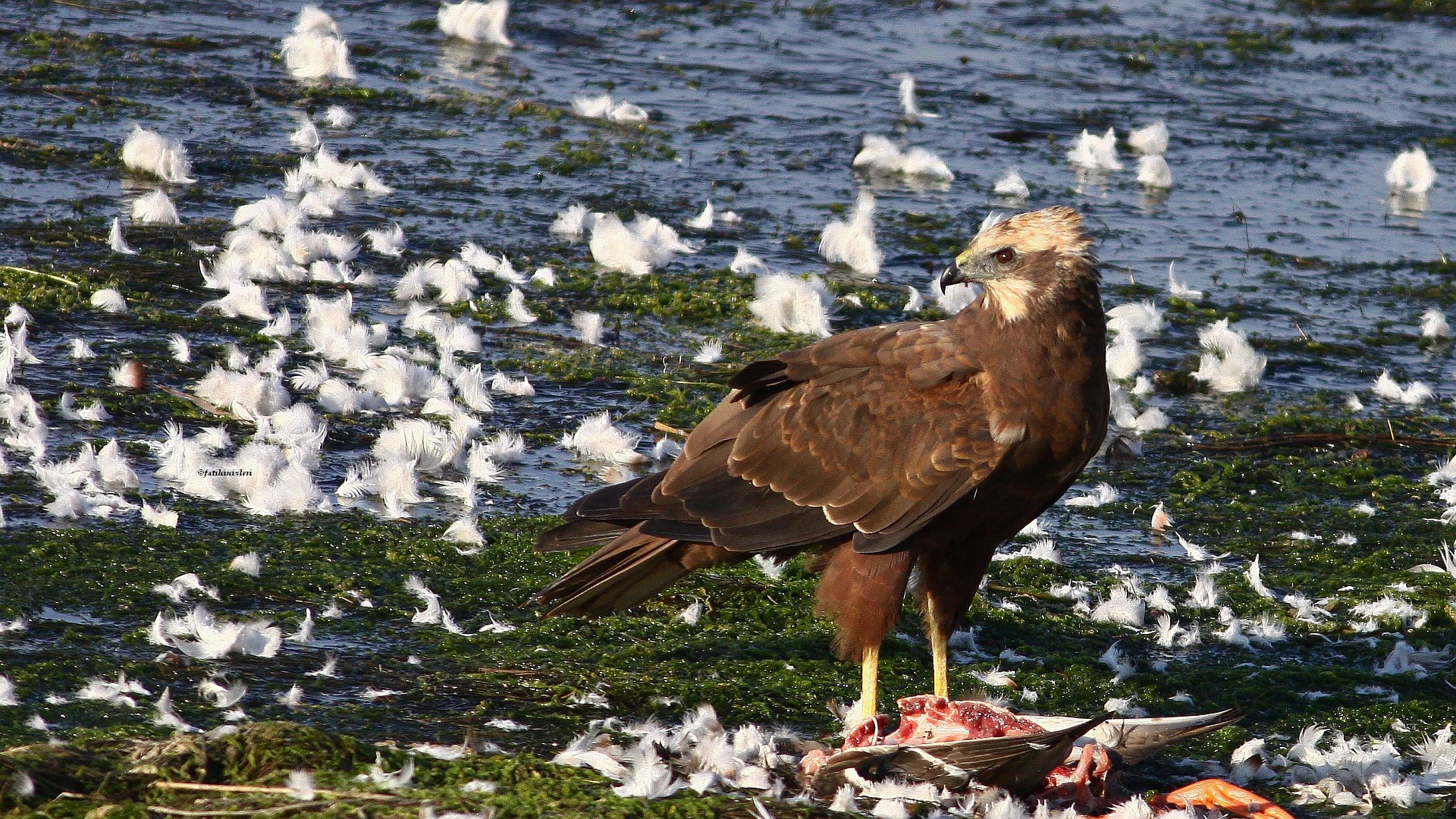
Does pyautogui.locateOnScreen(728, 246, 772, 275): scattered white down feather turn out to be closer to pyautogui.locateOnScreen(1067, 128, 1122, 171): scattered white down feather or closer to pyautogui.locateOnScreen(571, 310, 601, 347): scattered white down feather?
pyautogui.locateOnScreen(571, 310, 601, 347): scattered white down feather

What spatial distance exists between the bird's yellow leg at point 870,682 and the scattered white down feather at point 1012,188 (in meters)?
5.23

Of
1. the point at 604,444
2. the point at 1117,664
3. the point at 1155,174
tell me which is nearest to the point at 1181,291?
the point at 1155,174

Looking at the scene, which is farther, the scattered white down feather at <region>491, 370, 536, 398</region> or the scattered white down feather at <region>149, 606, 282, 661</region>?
the scattered white down feather at <region>491, 370, 536, 398</region>

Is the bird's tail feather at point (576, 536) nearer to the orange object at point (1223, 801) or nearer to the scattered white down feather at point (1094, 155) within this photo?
the orange object at point (1223, 801)

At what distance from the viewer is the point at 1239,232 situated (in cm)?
930

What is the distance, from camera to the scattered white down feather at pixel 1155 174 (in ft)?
32.8

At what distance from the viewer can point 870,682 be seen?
14.9ft

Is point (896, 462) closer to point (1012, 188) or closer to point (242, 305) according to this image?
point (242, 305)

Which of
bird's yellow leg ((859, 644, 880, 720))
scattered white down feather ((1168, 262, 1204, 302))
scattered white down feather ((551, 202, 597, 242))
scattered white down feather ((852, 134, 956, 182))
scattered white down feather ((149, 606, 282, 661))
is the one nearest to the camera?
scattered white down feather ((149, 606, 282, 661))

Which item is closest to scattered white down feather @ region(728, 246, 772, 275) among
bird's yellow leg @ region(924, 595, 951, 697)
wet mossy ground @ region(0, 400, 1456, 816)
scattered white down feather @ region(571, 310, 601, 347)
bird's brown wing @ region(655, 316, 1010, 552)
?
scattered white down feather @ region(571, 310, 601, 347)

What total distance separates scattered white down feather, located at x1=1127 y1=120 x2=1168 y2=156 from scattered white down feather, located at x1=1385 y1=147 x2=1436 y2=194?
1.32 m

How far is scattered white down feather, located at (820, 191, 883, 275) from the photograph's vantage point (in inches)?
318

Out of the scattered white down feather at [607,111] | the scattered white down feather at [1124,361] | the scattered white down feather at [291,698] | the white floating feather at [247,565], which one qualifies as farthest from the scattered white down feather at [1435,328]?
the scattered white down feather at [291,698]

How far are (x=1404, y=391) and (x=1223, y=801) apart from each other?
386 centimetres
